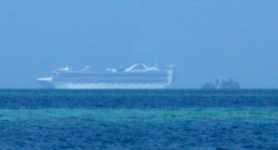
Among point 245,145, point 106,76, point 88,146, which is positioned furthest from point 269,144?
point 106,76

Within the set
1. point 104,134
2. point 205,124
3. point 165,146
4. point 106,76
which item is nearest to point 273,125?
point 205,124

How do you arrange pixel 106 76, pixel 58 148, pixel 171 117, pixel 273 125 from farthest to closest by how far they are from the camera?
pixel 106 76 < pixel 171 117 < pixel 273 125 < pixel 58 148

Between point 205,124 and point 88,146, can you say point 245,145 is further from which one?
point 205,124

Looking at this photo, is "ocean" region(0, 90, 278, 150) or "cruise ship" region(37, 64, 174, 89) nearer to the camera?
"ocean" region(0, 90, 278, 150)

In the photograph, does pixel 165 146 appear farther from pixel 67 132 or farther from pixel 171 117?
pixel 171 117

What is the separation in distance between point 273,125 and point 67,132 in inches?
375

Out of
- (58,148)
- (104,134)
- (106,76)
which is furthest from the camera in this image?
(106,76)

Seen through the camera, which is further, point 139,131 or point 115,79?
point 115,79

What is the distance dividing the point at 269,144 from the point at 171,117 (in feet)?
66.1

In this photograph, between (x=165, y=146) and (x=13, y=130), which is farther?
(x=13, y=130)

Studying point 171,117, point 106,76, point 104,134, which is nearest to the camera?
point 104,134

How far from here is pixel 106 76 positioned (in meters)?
186

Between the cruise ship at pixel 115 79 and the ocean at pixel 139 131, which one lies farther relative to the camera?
the cruise ship at pixel 115 79

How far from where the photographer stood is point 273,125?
54875mm
